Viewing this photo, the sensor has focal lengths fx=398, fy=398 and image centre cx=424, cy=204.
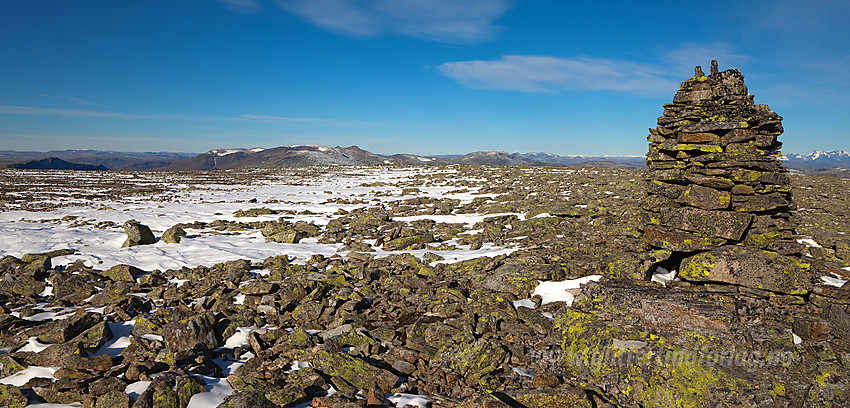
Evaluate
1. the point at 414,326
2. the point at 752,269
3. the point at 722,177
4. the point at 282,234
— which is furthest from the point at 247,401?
the point at 282,234

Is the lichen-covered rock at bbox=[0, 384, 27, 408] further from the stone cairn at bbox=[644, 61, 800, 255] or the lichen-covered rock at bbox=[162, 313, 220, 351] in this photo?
the stone cairn at bbox=[644, 61, 800, 255]

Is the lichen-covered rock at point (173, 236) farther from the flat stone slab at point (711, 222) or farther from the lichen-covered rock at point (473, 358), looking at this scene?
the flat stone slab at point (711, 222)

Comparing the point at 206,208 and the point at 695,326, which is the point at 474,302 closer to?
the point at 695,326

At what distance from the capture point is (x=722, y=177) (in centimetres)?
987

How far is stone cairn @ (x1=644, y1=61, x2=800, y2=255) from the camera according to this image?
949 centimetres

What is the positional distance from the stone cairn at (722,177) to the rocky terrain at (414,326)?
2.58 feet

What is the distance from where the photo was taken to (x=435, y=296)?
12039 mm

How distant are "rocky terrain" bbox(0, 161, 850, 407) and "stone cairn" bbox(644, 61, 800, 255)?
0.79 m

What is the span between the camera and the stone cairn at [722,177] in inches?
374

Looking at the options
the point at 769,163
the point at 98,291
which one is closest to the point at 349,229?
the point at 98,291

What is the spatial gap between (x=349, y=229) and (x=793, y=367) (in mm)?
18802

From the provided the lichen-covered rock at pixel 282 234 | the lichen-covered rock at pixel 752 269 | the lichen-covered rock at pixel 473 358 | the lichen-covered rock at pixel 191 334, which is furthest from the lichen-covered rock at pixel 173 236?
the lichen-covered rock at pixel 752 269

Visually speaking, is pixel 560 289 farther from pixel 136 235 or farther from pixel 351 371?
pixel 136 235

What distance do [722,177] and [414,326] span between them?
8507mm
